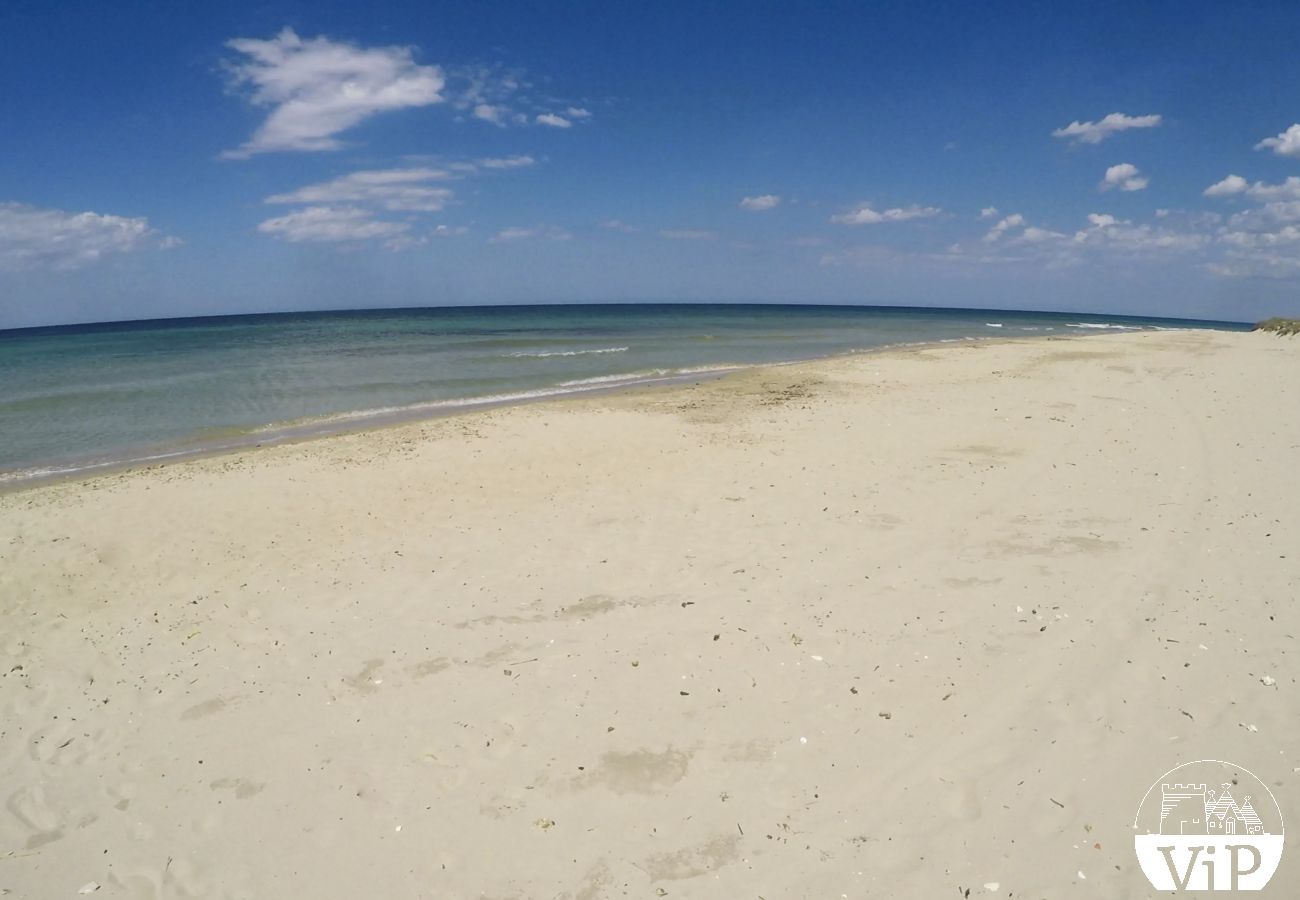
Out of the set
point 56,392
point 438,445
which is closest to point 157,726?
point 438,445

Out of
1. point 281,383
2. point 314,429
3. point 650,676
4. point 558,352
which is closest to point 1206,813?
point 650,676

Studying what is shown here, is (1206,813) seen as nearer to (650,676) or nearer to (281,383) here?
(650,676)

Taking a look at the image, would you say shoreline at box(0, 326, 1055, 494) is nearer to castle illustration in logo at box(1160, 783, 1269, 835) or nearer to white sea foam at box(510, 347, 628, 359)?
white sea foam at box(510, 347, 628, 359)

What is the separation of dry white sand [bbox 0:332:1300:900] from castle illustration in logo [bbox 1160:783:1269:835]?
15cm

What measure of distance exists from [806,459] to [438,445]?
21.8ft

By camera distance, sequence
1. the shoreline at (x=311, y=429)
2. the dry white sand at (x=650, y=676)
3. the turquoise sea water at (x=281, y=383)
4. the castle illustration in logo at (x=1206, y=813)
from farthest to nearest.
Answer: the turquoise sea water at (x=281, y=383)
the shoreline at (x=311, y=429)
the dry white sand at (x=650, y=676)
the castle illustration in logo at (x=1206, y=813)

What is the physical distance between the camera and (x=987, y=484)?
8.96m

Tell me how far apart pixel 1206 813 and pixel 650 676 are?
10.5 ft

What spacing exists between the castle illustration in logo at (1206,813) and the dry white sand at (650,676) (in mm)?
154

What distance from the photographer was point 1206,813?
3.54 metres

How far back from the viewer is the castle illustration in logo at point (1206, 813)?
3.46 meters

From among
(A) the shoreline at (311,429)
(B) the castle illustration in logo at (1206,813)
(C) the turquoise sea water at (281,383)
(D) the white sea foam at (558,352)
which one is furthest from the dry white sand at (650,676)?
(D) the white sea foam at (558,352)

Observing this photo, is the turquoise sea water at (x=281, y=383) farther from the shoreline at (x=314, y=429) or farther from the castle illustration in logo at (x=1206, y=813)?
the castle illustration in logo at (x=1206, y=813)

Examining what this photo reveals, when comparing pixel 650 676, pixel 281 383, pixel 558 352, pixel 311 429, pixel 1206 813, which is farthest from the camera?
pixel 558 352
